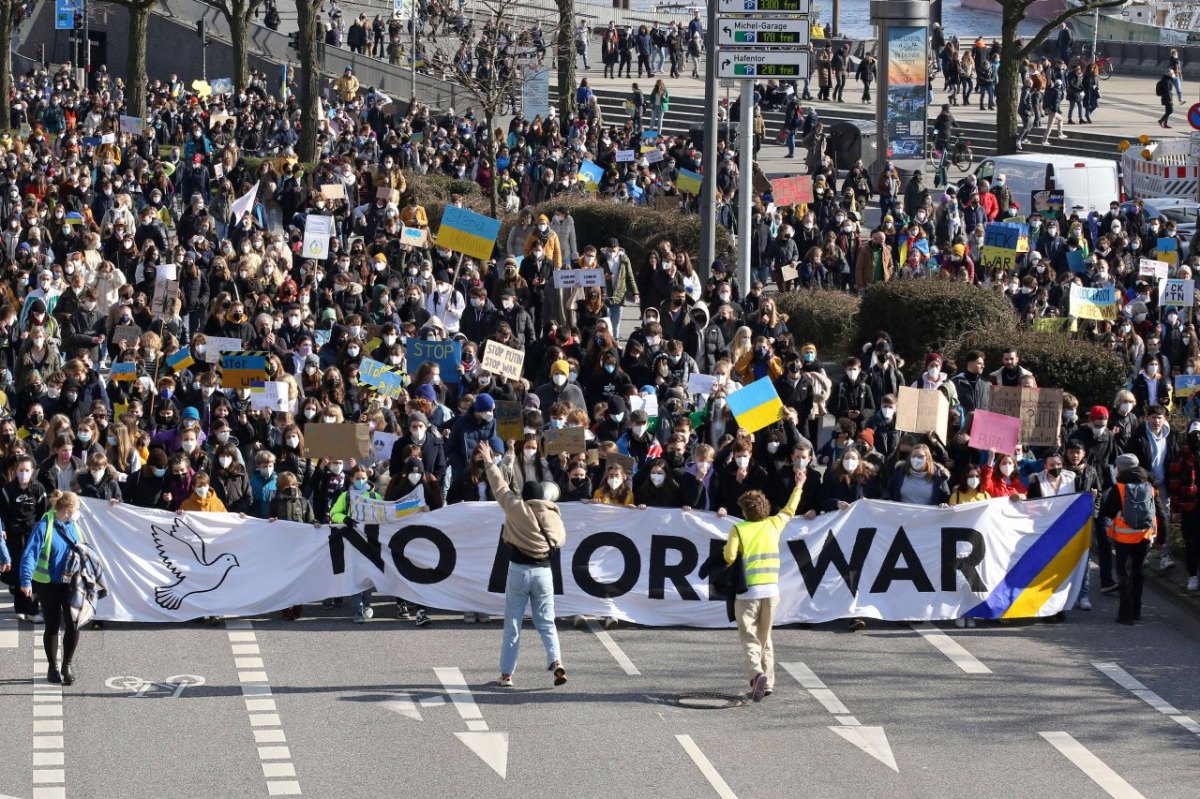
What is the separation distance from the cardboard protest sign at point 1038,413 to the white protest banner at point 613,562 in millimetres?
2088

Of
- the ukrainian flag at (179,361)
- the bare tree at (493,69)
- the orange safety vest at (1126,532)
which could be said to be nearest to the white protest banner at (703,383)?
the orange safety vest at (1126,532)

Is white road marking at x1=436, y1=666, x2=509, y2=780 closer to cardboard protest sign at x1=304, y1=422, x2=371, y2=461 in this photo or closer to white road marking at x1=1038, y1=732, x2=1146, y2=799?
cardboard protest sign at x1=304, y1=422, x2=371, y2=461

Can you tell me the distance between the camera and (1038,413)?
58.4 ft

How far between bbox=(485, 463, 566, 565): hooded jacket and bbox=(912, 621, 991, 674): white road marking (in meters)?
2.99

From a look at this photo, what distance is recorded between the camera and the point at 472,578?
1559 centimetres

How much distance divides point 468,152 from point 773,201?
943 centimetres

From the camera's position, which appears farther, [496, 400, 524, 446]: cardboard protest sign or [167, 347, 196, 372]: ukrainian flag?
[167, 347, 196, 372]: ukrainian flag

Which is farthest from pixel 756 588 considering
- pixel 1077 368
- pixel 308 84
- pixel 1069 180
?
pixel 308 84

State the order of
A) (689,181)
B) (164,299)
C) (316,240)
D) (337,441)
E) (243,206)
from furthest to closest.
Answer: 1. (689,181)
2. (243,206)
3. (316,240)
4. (164,299)
5. (337,441)

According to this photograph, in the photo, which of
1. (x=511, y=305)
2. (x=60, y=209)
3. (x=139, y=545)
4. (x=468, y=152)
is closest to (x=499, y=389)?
(x=511, y=305)

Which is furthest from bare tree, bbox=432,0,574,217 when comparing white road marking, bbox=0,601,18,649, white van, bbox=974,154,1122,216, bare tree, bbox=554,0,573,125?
white road marking, bbox=0,601,18,649

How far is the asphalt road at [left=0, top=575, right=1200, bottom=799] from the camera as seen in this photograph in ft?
39.3

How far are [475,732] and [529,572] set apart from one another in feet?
4.19

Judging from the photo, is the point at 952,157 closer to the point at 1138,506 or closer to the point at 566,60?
the point at 566,60
